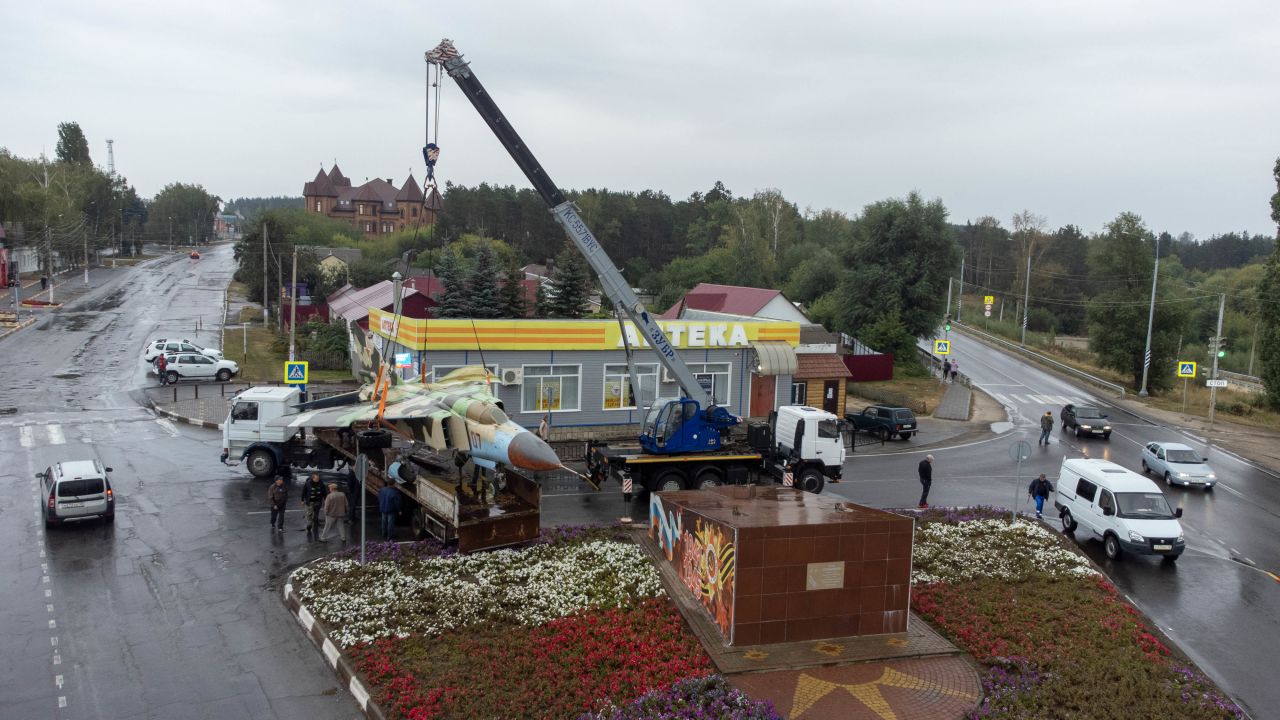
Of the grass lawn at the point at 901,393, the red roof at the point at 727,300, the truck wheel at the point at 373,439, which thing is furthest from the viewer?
the red roof at the point at 727,300

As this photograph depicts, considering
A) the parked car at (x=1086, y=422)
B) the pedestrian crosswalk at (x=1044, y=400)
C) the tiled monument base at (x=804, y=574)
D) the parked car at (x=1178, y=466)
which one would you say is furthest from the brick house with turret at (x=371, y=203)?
the tiled monument base at (x=804, y=574)

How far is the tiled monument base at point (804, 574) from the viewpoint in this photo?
14.3m

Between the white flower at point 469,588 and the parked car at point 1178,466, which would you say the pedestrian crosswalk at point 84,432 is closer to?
the white flower at point 469,588

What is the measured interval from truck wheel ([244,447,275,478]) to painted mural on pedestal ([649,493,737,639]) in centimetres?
1298

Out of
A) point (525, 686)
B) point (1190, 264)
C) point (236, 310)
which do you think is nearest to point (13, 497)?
point (525, 686)

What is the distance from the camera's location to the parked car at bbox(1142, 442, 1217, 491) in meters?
28.8

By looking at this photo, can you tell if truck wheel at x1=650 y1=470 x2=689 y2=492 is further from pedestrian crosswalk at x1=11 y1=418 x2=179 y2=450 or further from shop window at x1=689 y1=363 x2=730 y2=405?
pedestrian crosswalk at x1=11 y1=418 x2=179 y2=450

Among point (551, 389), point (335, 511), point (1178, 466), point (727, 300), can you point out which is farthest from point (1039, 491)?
→ point (727, 300)

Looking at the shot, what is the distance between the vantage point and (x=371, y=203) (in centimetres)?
14250

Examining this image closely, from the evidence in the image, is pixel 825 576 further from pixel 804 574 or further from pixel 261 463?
pixel 261 463

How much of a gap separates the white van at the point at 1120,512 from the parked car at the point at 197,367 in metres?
36.7

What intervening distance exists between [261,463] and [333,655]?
42.6 feet

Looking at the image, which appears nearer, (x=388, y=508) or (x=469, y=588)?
(x=469, y=588)

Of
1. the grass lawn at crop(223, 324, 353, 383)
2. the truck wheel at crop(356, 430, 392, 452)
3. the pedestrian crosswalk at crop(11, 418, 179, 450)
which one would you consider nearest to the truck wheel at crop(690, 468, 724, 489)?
the truck wheel at crop(356, 430, 392, 452)
